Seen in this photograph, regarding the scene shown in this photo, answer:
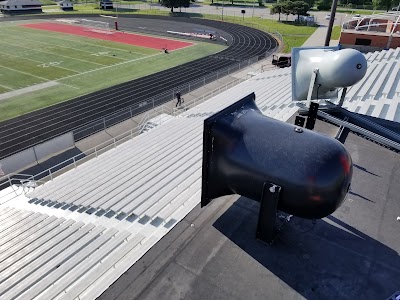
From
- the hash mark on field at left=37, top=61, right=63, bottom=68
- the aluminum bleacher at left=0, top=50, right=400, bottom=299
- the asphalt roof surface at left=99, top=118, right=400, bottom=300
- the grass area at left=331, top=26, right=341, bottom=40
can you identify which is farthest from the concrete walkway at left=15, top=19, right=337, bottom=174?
the grass area at left=331, top=26, right=341, bottom=40

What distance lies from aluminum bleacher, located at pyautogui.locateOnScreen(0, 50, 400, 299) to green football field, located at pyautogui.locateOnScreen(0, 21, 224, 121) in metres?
13.7

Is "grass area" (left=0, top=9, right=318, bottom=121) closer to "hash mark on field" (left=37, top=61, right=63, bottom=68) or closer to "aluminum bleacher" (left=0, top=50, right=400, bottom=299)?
"hash mark on field" (left=37, top=61, right=63, bottom=68)

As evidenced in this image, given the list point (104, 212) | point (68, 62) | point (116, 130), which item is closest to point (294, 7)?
point (68, 62)

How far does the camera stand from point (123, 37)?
168ft

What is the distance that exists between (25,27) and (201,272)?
63.1 metres

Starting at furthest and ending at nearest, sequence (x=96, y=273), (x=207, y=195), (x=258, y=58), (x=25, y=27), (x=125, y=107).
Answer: (x=25, y=27) → (x=258, y=58) → (x=125, y=107) → (x=207, y=195) → (x=96, y=273)

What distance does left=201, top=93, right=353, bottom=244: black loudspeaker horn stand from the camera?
6.55 m

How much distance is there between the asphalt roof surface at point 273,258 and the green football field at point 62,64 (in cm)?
2150

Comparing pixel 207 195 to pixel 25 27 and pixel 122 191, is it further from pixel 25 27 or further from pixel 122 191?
pixel 25 27

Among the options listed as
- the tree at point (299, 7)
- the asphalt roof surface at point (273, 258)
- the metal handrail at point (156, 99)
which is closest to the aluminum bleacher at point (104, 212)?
the asphalt roof surface at point (273, 258)

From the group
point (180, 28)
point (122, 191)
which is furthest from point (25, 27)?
point (122, 191)

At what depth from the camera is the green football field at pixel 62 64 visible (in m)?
28.4

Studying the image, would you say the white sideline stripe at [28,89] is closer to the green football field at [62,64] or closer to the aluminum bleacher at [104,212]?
the green football field at [62,64]

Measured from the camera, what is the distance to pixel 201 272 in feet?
24.6
